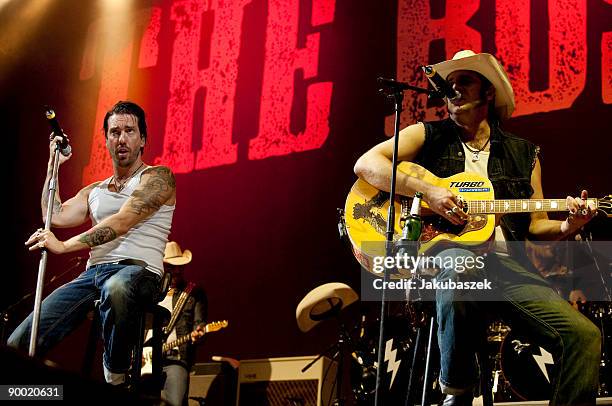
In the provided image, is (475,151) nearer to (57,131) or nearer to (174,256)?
(57,131)

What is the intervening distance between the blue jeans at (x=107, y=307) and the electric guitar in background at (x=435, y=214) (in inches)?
45.0

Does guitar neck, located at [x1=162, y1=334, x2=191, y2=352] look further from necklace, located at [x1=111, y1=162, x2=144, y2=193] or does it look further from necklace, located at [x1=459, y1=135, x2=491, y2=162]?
necklace, located at [x1=459, y1=135, x2=491, y2=162]

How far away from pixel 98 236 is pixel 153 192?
406mm

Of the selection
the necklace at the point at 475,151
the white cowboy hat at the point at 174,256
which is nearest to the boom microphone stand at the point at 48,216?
the necklace at the point at 475,151

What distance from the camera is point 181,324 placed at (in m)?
6.85

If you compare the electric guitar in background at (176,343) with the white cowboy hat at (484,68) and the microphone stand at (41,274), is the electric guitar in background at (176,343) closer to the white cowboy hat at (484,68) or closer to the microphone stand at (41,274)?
the microphone stand at (41,274)

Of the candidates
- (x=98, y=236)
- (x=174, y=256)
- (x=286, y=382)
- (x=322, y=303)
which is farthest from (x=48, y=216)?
(x=174, y=256)

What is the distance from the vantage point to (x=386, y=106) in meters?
6.70

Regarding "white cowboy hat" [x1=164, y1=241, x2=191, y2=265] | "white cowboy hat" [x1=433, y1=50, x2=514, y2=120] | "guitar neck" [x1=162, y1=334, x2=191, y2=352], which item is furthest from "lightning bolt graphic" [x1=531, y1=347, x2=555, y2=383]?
"white cowboy hat" [x1=164, y1=241, x2=191, y2=265]

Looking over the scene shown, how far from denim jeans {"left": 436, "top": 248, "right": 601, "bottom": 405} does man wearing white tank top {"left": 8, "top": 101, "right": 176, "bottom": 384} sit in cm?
156

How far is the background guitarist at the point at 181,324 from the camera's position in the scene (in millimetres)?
6234

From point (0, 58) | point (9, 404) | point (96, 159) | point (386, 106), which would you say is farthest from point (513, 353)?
point (0, 58)

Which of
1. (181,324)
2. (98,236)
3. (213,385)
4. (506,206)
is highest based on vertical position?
(506,206)

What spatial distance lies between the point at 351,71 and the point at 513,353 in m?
3.08
